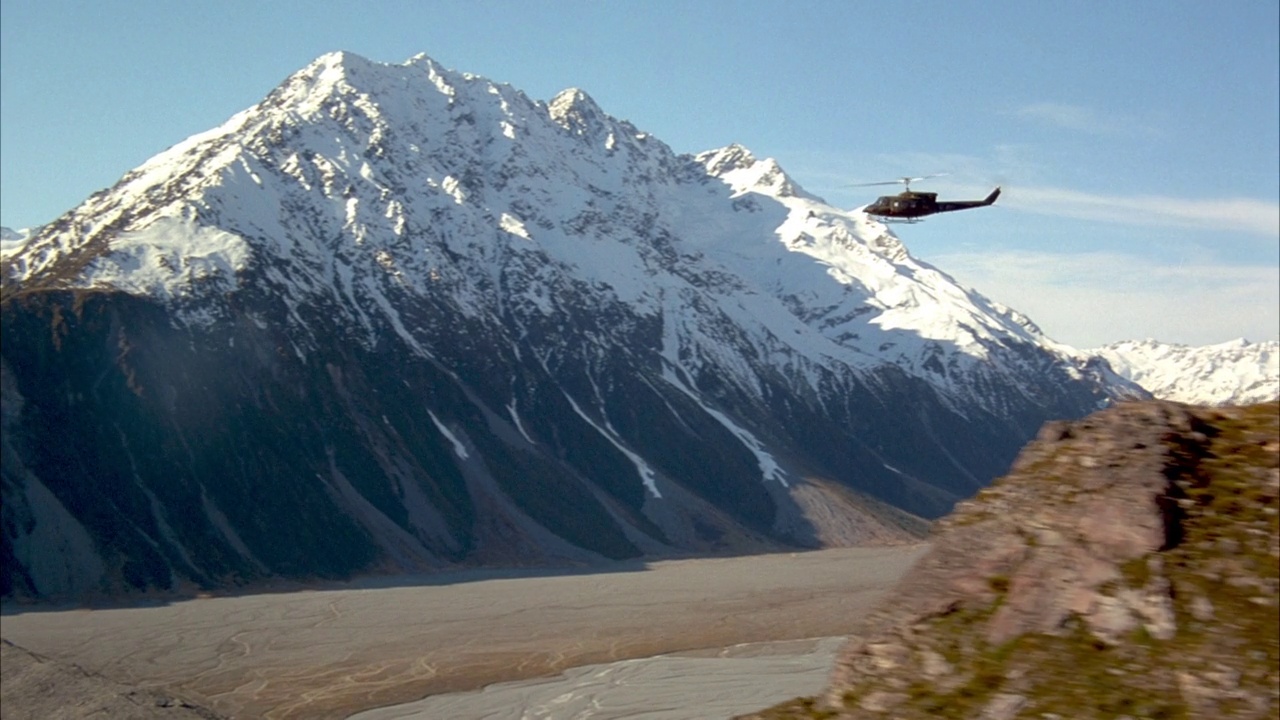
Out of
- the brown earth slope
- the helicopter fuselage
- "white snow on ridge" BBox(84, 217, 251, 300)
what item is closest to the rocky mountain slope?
the helicopter fuselage

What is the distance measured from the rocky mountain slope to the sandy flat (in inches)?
2401

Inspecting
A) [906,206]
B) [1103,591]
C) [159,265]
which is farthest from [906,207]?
[159,265]

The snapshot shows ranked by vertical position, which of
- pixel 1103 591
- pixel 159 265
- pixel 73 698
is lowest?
pixel 73 698

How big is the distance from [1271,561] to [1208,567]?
754 millimetres

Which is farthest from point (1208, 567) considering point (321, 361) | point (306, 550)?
point (321, 361)

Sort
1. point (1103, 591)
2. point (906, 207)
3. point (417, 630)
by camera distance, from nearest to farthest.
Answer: point (1103, 591) < point (906, 207) < point (417, 630)

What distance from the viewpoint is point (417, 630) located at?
378 feet

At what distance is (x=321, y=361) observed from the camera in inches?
7707

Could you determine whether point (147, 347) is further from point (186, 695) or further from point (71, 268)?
point (186, 695)

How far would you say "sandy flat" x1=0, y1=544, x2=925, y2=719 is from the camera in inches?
3595

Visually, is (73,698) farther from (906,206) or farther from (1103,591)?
(1103,591)

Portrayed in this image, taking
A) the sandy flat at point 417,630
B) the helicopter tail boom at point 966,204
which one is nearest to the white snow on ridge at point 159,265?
the sandy flat at point 417,630

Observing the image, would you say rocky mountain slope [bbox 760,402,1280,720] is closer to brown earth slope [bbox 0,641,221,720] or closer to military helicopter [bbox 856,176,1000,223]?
military helicopter [bbox 856,176,1000,223]

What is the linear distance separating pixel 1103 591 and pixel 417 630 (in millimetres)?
102108
